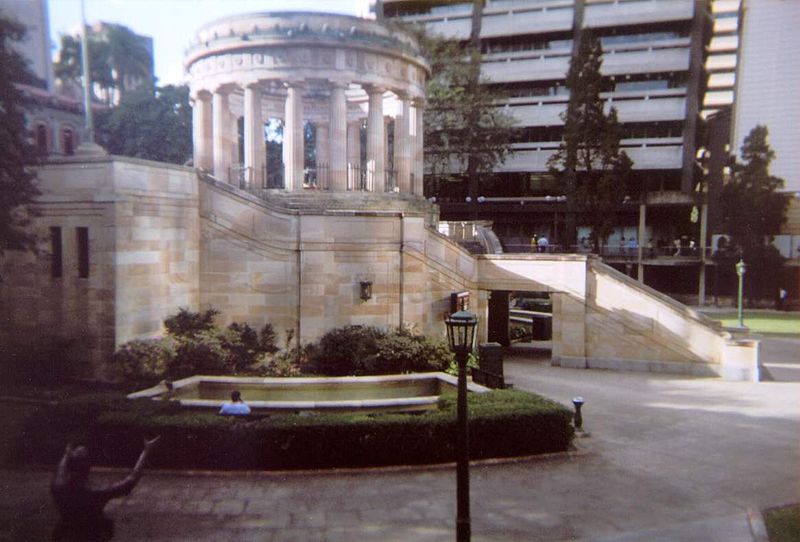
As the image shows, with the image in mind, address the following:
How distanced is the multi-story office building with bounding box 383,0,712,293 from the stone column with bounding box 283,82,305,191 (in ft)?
69.1

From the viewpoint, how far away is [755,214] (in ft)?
101

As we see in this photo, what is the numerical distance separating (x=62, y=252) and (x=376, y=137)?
43.8 ft

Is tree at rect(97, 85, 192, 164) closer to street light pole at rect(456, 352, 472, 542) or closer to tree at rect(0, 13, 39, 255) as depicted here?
tree at rect(0, 13, 39, 255)

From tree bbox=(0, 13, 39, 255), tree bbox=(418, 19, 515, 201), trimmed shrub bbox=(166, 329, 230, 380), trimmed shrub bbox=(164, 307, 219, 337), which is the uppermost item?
tree bbox=(418, 19, 515, 201)

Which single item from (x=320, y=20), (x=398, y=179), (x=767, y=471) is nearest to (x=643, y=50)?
(x=398, y=179)

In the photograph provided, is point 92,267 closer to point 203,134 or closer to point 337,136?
point 337,136

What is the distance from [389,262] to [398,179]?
9.21 meters

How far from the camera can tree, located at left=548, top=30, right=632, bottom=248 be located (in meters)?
39.1

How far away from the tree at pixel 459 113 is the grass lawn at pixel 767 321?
57.9 feet

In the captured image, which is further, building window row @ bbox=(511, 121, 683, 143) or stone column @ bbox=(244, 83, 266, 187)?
building window row @ bbox=(511, 121, 683, 143)

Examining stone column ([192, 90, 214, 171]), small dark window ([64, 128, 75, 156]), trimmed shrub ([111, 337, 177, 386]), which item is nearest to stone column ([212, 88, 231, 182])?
stone column ([192, 90, 214, 171])

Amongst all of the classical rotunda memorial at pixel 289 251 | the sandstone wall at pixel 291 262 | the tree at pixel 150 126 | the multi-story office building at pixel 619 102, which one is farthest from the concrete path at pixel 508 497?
the multi-story office building at pixel 619 102

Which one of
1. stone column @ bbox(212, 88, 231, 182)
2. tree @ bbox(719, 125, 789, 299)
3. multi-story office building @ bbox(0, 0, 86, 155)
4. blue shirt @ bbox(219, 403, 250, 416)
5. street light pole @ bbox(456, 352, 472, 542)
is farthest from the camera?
tree @ bbox(719, 125, 789, 299)

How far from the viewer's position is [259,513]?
969 centimetres
